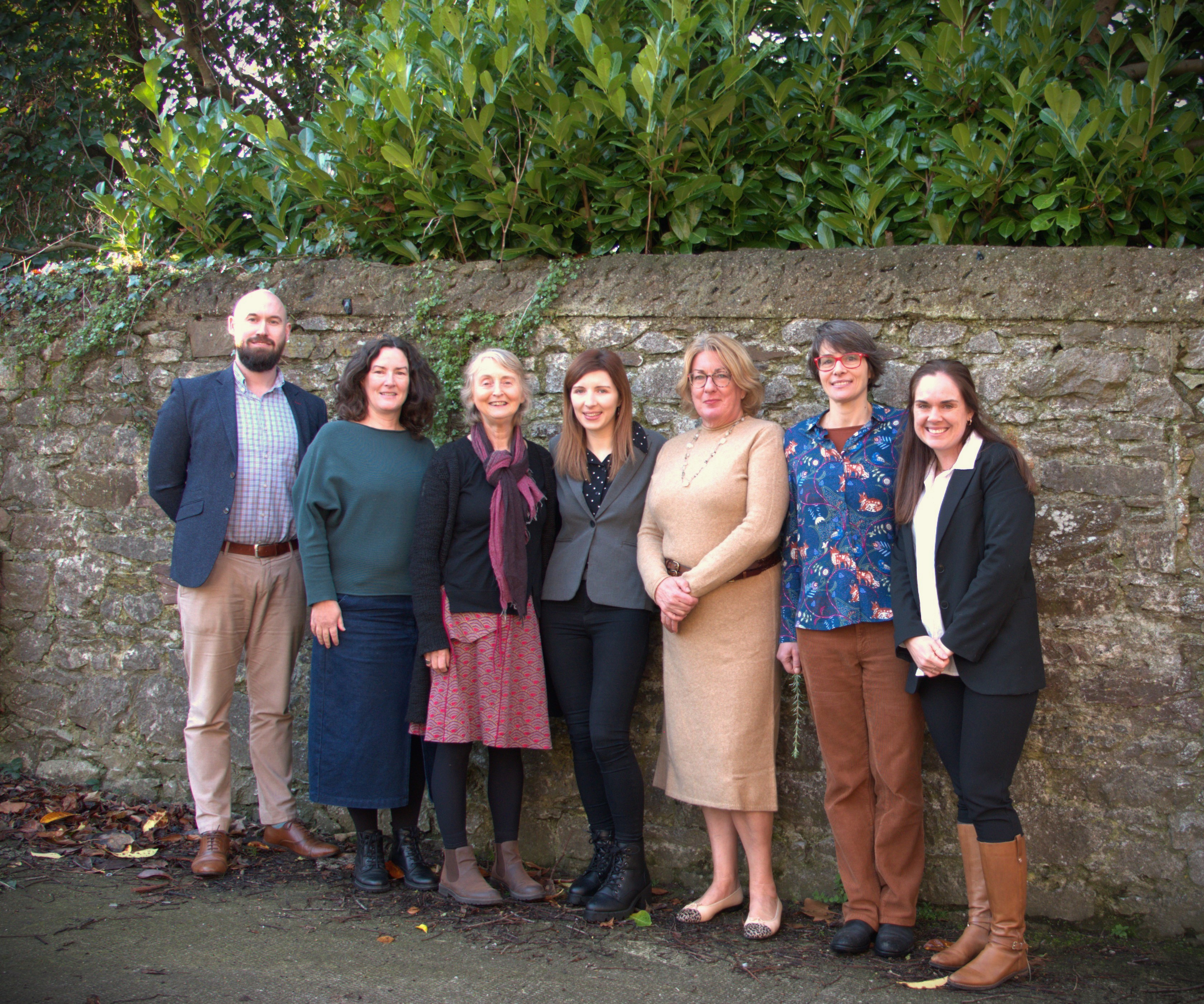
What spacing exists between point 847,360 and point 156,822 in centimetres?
328

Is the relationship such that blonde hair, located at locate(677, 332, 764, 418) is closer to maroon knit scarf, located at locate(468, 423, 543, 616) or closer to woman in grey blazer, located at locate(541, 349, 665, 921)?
woman in grey blazer, located at locate(541, 349, 665, 921)

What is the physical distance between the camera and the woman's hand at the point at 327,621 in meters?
3.23

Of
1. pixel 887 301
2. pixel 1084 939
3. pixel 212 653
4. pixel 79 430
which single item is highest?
pixel 887 301

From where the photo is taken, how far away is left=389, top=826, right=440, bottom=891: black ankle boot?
3.23 meters

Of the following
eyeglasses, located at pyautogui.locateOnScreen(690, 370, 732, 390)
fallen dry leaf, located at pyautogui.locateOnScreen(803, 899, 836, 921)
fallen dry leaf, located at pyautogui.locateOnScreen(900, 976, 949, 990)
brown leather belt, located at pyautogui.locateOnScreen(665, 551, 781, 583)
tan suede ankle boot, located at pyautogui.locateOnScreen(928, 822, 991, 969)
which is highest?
eyeglasses, located at pyautogui.locateOnScreen(690, 370, 732, 390)

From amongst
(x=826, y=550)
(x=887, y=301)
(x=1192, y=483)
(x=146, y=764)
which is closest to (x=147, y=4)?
(x=146, y=764)

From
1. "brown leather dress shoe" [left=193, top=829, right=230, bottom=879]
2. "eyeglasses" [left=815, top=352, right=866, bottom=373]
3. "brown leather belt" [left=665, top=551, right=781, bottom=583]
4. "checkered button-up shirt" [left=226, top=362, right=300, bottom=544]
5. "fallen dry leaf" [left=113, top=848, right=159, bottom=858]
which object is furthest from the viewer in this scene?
"fallen dry leaf" [left=113, top=848, right=159, bottom=858]

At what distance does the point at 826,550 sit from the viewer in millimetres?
2830

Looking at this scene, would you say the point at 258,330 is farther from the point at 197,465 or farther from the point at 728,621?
the point at 728,621

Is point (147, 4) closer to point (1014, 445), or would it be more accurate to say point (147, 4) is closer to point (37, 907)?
point (37, 907)

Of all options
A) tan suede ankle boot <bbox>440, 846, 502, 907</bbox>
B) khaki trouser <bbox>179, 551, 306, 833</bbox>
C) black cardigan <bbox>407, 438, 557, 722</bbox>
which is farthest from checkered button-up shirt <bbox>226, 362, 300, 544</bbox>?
tan suede ankle boot <bbox>440, 846, 502, 907</bbox>

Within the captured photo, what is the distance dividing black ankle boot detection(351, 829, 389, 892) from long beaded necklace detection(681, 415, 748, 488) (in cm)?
166

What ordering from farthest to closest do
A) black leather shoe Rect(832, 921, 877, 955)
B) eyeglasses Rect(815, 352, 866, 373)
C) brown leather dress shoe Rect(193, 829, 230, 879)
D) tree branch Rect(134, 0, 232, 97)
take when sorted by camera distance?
tree branch Rect(134, 0, 232, 97) → brown leather dress shoe Rect(193, 829, 230, 879) → eyeglasses Rect(815, 352, 866, 373) → black leather shoe Rect(832, 921, 877, 955)

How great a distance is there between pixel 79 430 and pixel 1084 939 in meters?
4.47
